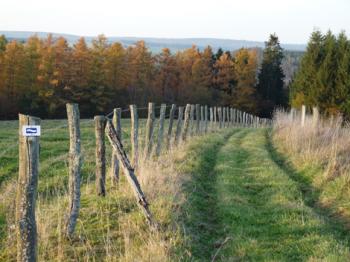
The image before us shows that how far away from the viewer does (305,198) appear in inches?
421

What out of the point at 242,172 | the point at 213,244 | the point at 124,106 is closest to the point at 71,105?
the point at 213,244

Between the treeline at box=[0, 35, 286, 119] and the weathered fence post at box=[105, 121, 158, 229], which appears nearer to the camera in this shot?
the weathered fence post at box=[105, 121, 158, 229]

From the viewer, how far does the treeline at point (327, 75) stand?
37.0 m

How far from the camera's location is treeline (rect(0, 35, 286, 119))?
56562 mm

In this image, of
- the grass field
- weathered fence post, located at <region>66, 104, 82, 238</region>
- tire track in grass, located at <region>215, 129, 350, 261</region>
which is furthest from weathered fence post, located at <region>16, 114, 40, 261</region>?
tire track in grass, located at <region>215, 129, 350, 261</region>

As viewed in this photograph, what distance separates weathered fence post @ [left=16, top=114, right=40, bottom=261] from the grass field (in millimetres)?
806

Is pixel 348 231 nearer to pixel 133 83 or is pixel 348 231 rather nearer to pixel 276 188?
pixel 276 188

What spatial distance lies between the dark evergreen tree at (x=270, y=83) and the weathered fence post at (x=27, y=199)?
248 ft

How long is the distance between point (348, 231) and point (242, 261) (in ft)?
8.88

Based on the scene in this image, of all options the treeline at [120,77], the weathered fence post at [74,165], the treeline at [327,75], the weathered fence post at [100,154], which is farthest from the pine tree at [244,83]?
the weathered fence post at [74,165]

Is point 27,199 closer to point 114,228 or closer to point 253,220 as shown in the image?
point 114,228

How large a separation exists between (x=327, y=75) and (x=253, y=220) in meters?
32.3

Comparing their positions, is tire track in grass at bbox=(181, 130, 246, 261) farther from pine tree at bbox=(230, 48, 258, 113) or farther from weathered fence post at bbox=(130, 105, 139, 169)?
pine tree at bbox=(230, 48, 258, 113)

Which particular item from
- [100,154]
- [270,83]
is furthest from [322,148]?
[270,83]
